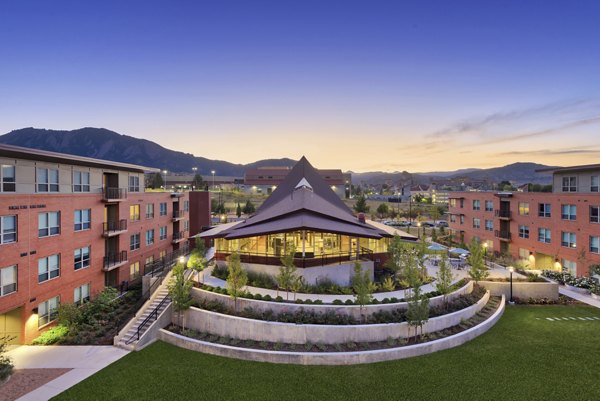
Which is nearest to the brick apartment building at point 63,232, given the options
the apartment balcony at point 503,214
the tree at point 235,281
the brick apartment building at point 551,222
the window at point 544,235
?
the tree at point 235,281

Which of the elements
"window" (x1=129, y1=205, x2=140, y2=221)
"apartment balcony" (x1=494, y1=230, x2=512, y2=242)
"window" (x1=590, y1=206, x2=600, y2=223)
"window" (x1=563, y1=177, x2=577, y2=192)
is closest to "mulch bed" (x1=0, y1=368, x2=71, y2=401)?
"window" (x1=129, y1=205, x2=140, y2=221)

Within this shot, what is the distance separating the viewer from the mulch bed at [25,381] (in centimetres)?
1216

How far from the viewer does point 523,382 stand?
1268 cm

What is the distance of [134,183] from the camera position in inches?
1196

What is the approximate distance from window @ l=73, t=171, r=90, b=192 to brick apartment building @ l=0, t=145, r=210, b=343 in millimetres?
74

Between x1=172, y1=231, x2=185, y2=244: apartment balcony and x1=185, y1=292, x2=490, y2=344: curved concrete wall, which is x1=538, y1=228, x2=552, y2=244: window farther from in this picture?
x1=172, y1=231, x2=185, y2=244: apartment balcony

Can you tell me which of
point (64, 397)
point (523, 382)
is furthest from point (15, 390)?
point (523, 382)

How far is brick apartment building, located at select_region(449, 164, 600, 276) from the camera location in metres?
28.4

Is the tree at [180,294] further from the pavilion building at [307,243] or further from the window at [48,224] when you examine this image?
the window at [48,224]

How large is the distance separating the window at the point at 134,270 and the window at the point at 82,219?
6.71m

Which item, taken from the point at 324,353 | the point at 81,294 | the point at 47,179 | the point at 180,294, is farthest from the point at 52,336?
the point at 324,353

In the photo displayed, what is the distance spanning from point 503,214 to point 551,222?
25.7 ft

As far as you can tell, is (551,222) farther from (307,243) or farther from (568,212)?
(307,243)

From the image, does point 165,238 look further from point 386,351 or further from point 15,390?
point 386,351
